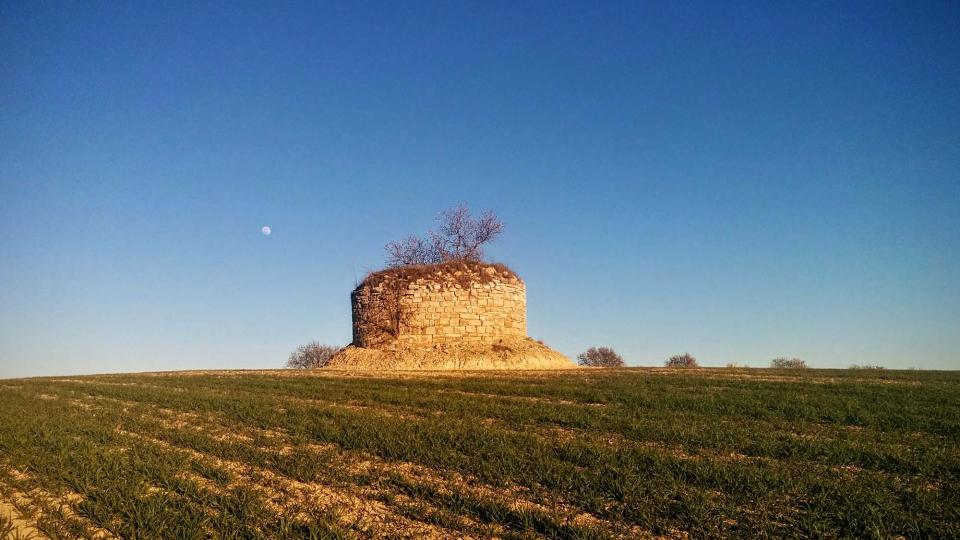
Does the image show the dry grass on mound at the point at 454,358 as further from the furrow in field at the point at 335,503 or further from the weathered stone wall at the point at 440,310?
the furrow in field at the point at 335,503

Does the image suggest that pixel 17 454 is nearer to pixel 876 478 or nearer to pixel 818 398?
pixel 876 478

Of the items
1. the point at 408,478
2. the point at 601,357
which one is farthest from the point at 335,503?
the point at 601,357

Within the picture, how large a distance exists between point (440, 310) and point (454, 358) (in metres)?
2.83

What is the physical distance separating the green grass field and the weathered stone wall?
13.8 metres

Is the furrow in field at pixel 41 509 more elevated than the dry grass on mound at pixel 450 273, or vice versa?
the dry grass on mound at pixel 450 273

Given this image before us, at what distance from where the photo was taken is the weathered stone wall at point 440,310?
26.2 m

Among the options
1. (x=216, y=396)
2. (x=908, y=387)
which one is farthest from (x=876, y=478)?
(x=216, y=396)

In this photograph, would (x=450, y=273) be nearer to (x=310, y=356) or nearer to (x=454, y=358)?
(x=454, y=358)

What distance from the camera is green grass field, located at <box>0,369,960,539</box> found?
4.94 metres

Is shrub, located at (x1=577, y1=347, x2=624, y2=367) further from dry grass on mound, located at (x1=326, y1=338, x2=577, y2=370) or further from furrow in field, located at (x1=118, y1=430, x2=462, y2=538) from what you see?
furrow in field, located at (x1=118, y1=430, x2=462, y2=538)

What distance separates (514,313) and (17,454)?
853 inches

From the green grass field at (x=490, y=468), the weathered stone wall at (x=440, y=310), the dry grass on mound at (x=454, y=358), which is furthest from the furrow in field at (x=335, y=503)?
the weathered stone wall at (x=440, y=310)

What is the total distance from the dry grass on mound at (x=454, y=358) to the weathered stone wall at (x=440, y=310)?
0.62m

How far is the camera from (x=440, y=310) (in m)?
26.4
